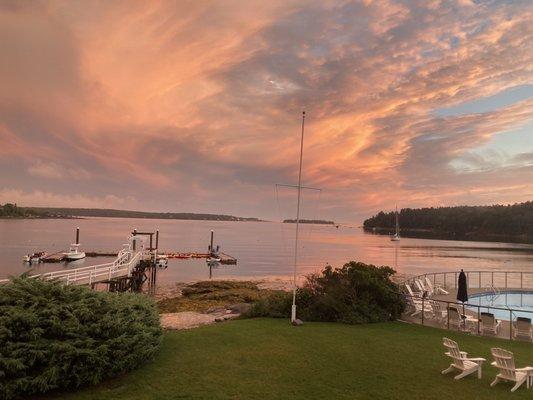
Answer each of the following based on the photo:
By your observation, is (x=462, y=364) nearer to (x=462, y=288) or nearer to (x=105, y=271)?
(x=462, y=288)

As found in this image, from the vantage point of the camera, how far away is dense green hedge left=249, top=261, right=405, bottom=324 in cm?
1711

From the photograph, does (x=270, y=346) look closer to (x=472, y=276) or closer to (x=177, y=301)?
(x=177, y=301)

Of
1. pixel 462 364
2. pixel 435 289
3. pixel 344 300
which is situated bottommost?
pixel 435 289

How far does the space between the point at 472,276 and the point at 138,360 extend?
5057cm

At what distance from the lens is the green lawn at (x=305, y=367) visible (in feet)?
30.1

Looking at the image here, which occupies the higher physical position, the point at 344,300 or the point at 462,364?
the point at 344,300

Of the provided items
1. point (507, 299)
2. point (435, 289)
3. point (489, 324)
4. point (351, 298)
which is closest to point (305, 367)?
point (351, 298)

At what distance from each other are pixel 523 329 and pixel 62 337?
49.1ft

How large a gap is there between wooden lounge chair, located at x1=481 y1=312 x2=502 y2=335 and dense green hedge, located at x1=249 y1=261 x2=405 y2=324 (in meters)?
3.19

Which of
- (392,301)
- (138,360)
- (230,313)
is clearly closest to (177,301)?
(230,313)

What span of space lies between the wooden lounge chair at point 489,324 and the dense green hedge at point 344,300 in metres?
3.19

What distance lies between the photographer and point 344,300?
1748cm

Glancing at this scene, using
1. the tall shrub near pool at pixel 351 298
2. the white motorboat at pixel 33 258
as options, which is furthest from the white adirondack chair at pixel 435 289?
the white motorboat at pixel 33 258

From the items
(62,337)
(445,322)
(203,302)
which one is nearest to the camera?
(62,337)
